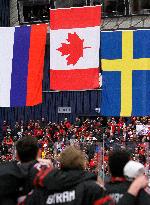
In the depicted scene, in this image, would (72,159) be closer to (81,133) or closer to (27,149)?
(27,149)

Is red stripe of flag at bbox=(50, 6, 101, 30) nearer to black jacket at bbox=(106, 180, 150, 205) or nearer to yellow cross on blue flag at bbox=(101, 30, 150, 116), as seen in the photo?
yellow cross on blue flag at bbox=(101, 30, 150, 116)

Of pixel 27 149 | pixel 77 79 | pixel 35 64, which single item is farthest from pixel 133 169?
pixel 35 64

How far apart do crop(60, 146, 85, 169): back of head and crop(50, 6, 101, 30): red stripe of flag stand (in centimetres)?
789

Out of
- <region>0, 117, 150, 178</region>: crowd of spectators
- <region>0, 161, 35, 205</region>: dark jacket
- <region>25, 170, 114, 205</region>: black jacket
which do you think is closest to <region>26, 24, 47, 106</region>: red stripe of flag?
<region>0, 117, 150, 178</region>: crowd of spectators

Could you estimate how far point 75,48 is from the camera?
12188 mm

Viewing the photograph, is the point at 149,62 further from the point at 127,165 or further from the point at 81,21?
the point at 127,165

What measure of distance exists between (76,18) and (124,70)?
1.58m

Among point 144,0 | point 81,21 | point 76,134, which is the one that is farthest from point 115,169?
point 144,0

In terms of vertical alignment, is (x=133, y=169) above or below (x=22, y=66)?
below

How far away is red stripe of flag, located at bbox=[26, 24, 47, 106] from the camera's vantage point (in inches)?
494

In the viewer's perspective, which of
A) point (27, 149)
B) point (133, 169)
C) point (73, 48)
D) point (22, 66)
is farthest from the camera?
point (22, 66)

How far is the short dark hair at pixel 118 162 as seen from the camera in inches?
167

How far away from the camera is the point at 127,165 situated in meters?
3.98

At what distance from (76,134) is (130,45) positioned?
16159 mm
